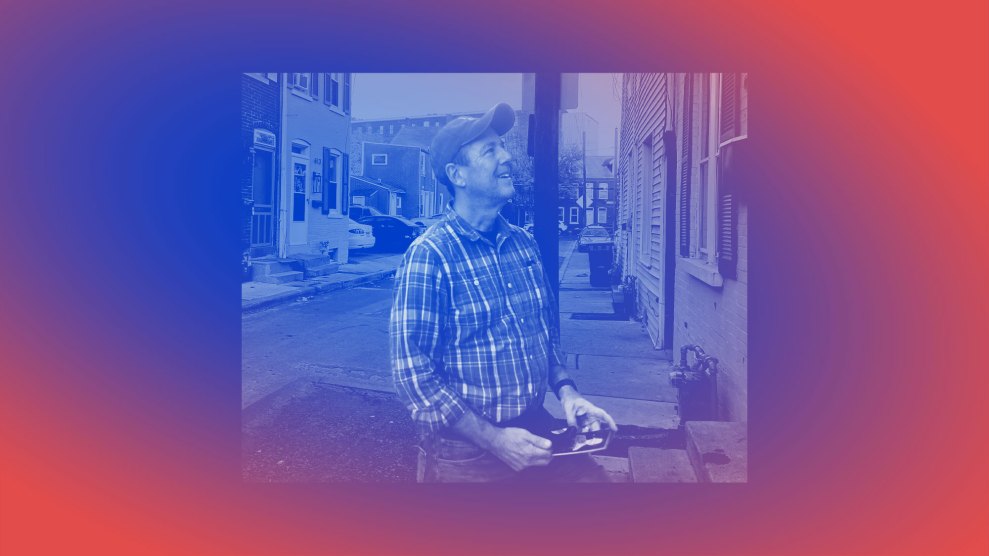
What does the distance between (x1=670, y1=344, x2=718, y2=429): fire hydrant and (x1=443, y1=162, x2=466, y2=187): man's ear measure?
1.55 metres

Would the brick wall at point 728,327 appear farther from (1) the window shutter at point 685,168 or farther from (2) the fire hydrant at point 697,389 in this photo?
(1) the window shutter at point 685,168

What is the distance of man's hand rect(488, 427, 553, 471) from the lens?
2.04 meters

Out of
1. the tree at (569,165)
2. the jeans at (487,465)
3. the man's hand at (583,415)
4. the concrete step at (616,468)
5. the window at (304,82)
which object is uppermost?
the window at (304,82)

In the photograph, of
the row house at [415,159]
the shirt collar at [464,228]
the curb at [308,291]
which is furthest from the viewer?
the curb at [308,291]

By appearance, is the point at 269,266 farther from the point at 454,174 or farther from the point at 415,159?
the point at 454,174

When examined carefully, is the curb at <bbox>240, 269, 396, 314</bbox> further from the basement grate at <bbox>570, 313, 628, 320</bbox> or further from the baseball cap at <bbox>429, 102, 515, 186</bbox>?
the basement grate at <bbox>570, 313, 628, 320</bbox>

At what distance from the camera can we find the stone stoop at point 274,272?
368cm

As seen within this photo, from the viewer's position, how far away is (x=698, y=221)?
3.80m

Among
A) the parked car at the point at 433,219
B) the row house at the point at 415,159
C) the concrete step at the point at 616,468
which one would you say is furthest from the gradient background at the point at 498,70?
the parked car at the point at 433,219

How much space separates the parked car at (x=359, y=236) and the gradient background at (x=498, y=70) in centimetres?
63

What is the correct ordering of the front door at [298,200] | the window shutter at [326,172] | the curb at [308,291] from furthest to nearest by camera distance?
the window shutter at [326,172] < the front door at [298,200] < the curb at [308,291]
